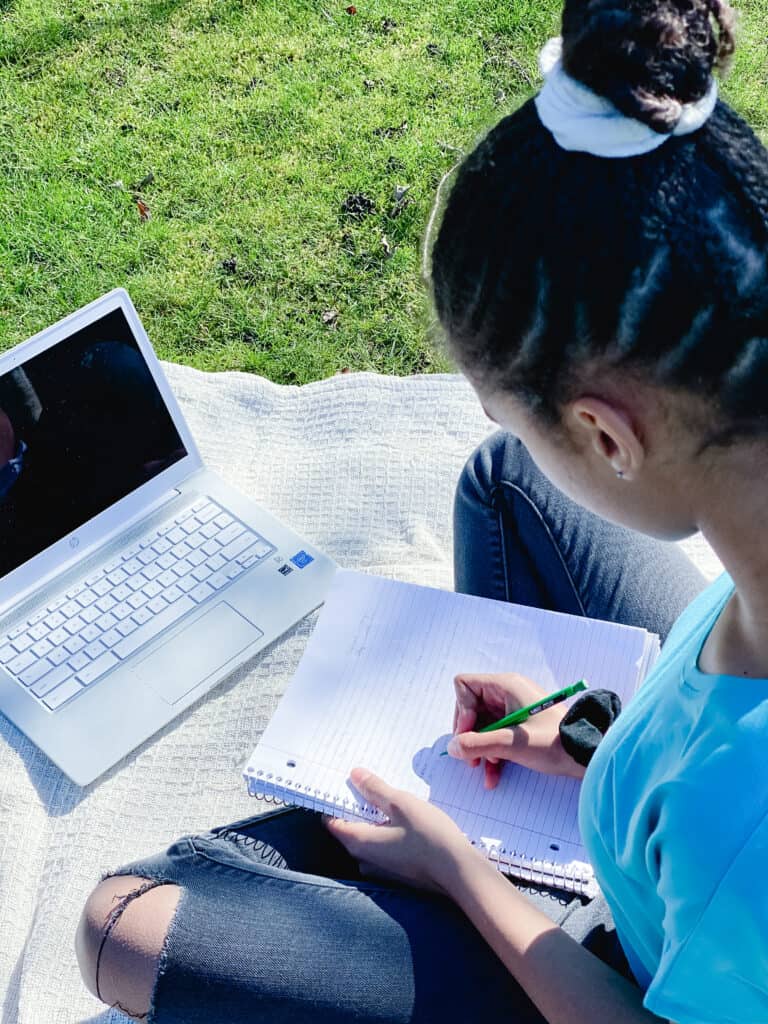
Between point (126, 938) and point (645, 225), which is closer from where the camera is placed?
point (645, 225)

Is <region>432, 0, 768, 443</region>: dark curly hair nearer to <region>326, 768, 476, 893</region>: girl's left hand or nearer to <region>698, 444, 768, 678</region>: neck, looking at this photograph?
<region>698, 444, 768, 678</region>: neck

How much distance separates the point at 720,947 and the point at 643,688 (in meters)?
0.33

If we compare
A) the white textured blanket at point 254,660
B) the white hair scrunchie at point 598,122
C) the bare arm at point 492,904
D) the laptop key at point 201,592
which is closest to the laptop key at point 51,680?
the white textured blanket at point 254,660

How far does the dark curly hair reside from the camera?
0.80 metres

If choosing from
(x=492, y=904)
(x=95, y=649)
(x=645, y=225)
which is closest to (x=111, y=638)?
(x=95, y=649)

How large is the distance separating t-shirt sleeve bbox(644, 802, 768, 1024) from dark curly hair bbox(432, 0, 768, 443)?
0.38 metres

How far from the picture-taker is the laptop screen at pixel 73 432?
1790 mm

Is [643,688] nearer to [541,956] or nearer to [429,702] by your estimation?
[541,956]

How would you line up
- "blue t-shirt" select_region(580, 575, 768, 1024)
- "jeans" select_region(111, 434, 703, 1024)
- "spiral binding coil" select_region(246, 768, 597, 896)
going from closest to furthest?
"blue t-shirt" select_region(580, 575, 768, 1024)
"jeans" select_region(111, 434, 703, 1024)
"spiral binding coil" select_region(246, 768, 597, 896)

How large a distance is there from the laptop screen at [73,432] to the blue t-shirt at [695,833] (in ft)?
3.76

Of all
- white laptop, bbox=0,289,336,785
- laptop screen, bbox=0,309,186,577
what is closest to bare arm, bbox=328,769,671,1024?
white laptop, bbox=0,289,336,785

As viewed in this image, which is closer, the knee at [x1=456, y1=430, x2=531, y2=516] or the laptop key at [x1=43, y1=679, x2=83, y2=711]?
the knee at [x1=456, y1=430, x2=531, y2=516]

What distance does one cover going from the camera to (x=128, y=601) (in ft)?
6.49

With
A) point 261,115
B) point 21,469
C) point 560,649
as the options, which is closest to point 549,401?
point 560,649
